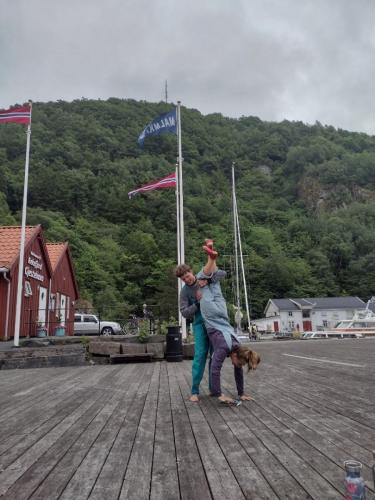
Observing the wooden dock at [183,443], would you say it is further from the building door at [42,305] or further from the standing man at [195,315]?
the building door at [42,305]

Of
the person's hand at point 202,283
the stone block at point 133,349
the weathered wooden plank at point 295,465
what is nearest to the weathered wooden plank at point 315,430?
the weathered wooden plank at point 295,465

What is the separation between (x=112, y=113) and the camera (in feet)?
224

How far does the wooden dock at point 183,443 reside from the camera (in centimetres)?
203

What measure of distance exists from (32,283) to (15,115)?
7.84 m

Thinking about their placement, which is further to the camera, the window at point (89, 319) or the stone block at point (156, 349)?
the window at point (89, 319)

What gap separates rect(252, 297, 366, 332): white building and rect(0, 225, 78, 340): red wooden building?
4712cm

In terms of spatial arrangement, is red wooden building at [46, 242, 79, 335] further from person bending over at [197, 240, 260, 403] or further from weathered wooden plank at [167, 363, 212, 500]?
weathered wooden plank at [167, 363, 212, 500]

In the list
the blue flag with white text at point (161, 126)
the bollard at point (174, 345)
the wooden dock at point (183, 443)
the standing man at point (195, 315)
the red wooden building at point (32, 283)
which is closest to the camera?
the wooden dock at point (183, 443)

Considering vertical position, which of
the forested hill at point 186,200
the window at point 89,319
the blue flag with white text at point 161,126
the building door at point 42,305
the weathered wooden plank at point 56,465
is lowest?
the weathered wooden plank at point 56,465

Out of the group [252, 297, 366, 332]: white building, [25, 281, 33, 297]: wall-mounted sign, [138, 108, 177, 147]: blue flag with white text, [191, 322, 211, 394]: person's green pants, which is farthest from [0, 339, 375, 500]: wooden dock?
[252, 297, 366, 332]: white building

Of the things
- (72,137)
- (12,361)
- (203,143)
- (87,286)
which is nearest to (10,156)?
(72,137)

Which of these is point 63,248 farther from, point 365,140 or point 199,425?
point 365,140

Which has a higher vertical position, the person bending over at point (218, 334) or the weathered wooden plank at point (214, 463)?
the person bending over at point (218, 334)

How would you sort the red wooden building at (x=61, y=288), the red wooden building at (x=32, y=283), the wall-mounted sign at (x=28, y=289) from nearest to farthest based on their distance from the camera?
the red wooden building at (x=32, y=283) → the wall-mounted sign at (x=28, y=289) → the red wooden building at (x=61, y=288)
